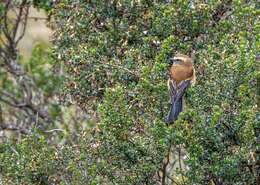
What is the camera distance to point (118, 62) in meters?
7.58

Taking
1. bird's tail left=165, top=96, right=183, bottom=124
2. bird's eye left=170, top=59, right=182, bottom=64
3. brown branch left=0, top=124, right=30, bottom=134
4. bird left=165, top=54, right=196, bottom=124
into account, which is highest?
bird's eye left=170, top=59, right=182, bottom=64

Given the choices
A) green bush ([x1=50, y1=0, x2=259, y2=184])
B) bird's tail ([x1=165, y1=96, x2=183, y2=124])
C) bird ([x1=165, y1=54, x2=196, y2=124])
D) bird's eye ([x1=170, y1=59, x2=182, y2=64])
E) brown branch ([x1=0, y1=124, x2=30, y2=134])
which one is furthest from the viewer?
brown branch ([x1=0, y1=124, x2=30, y2=134])

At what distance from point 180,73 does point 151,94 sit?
4.03 feet

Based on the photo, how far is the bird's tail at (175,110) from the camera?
643 cm

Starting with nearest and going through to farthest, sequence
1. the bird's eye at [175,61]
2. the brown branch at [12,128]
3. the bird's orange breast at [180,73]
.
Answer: the bird's eye at [175,61]
the bird's orange breast at [180,73]
the brown branch at [12,128]

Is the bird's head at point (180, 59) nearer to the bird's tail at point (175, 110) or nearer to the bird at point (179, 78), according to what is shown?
the bird at point (179, 78)

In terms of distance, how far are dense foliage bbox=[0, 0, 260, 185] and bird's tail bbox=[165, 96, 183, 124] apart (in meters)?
0.09

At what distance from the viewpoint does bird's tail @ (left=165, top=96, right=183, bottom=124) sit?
6.43m

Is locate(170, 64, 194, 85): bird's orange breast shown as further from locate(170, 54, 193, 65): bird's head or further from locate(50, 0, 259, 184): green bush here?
locate(50, 0, 259, 184): green bush

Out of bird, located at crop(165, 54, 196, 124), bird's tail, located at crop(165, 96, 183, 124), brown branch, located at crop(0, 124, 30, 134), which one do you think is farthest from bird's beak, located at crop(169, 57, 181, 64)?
brown branch, located at crop(0, 124, 30, 134)

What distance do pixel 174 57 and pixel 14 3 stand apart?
12.6 feet

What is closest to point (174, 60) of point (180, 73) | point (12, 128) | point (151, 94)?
point (180, 73)

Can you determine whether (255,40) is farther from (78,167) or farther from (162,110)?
(78,167)

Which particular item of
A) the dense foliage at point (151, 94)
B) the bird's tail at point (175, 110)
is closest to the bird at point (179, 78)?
the bird's tail at point (175, 110)
